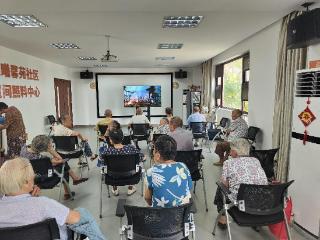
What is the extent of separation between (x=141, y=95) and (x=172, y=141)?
398 inches

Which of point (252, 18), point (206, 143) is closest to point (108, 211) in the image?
point (252, 18)

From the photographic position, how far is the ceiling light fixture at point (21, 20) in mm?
3946

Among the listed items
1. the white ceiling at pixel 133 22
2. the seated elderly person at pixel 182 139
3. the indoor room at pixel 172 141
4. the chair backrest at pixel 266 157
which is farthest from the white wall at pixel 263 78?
the seated elderly person at pixel 182 139

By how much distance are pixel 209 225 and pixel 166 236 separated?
1.41 metres

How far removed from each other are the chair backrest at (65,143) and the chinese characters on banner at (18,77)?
2511mm

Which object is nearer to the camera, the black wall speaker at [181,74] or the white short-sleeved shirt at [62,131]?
the white short-sleeved shirt at [62,131]

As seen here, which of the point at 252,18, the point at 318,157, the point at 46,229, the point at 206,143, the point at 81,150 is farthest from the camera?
the point at 206,143

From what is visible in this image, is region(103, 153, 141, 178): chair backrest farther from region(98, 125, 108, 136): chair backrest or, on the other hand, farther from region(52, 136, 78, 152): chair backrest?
region(98, 125, 108, 136): chair backrest

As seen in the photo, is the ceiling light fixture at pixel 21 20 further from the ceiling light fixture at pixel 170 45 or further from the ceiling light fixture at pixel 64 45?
the ceiling light fixture at pixel 170 45

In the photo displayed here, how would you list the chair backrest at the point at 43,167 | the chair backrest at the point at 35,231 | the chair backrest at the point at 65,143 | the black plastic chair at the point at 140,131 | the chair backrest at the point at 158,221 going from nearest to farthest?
the chair backrest at the point at 35,231, the chair backrest at the point at 158,221, the chair backrest at the point at 43,167, the chair backrest at the point at 65,143, the black plastic chair at the point at 140,131

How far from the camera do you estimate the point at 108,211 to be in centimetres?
336

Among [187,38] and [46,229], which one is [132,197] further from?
[187,38]

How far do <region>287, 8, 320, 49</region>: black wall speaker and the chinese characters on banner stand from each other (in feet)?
19.6

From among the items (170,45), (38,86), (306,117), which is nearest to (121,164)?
(306,117)
